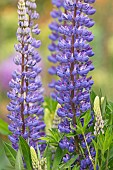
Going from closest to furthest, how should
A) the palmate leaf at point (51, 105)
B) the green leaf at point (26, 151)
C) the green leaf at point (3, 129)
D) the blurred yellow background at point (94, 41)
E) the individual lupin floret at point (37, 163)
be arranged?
the individual lupin floret at point (37, 163)
the green leaf at point (26, 151)
the green leaf at point (3, 129)
the palmate leaf at point (51, 105)
the blurred yellow background at point (94, 41)

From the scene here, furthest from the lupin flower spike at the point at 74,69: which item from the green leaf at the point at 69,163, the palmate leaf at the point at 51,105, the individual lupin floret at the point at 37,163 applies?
the palmate leaf at the point at 51,105

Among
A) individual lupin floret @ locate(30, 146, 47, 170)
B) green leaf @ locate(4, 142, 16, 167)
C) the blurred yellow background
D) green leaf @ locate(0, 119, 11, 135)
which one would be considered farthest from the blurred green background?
individual lupin floret @ locate(30, 146, 47, 170)

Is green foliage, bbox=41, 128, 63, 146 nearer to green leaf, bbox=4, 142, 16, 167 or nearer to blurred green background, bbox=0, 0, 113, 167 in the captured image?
green leaf, bbox=4, 142, 16, 167

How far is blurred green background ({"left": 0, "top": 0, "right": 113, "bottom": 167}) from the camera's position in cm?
483

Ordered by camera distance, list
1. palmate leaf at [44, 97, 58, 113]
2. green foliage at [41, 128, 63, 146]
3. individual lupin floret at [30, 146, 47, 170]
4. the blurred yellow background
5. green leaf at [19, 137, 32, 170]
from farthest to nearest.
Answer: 1. the blurred yellow background
2. palmate leaf at [44, 97, 58, 113]
3. green foliage at [41, 128, 63, 146]
4. green leaf at [19, 137, 32, 170]
5. individual lupin floret at [30, 146, 47, 170]

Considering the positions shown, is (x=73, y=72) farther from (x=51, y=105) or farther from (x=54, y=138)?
(x=51, y=105)

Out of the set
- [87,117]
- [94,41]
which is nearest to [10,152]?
[87,117]

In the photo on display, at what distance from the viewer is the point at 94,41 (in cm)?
549

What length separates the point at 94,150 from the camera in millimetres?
1810

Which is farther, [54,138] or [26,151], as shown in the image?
[54,138]

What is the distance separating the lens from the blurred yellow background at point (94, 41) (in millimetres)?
4826

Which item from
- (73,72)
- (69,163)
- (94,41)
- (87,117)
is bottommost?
(69,163)

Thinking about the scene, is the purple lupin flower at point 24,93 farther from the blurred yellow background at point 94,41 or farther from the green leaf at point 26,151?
the blurred yellow background at point 94,41

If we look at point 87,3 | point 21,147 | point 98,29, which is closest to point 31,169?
point 21,147
